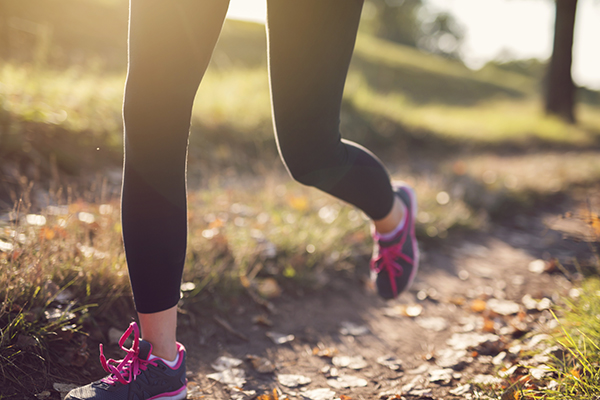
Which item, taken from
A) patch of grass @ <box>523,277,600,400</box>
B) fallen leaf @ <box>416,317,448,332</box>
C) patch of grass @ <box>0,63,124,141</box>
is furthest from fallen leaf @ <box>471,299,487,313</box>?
patch of grass @ <box>0,63,124,141</box>

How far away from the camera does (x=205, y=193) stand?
319 centimetres

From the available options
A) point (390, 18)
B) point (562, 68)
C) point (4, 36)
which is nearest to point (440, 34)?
point (390, 18)

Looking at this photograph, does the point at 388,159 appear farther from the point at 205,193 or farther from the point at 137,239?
the point at 137,239

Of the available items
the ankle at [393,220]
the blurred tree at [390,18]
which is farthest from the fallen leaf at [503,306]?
the blurred tree at [390,18]

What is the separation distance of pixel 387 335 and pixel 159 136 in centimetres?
144

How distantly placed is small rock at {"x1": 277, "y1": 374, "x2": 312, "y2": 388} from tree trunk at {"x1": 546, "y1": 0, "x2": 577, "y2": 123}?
37.8ft

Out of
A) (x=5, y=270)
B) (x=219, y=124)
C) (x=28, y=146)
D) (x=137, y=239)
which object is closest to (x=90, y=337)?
(x=5, y=270)

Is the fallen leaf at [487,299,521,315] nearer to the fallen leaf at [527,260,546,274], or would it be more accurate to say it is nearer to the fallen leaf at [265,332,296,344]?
the fallen leaf at [527,260,546,274]

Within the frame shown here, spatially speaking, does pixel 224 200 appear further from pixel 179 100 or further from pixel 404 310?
pixel 179 100

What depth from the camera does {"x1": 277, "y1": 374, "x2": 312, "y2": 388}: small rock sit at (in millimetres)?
1555

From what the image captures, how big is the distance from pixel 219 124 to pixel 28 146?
2252mm

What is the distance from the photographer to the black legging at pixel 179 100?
41.0 inches

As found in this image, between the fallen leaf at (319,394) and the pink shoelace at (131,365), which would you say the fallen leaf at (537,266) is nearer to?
the fallen leaf at (319,394)

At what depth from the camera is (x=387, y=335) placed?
200 centimetres
